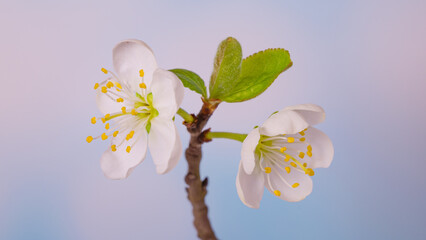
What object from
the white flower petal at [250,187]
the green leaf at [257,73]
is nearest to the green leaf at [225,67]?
the green leaf at [257,73]

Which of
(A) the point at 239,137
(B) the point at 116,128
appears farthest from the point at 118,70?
(A) the point at 239,137

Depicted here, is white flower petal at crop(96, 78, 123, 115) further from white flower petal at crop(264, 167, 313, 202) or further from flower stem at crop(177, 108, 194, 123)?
white flower petal at crop(264, 167, 313, 202)

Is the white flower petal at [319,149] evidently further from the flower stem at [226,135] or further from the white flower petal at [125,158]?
the white flower petal at [125,158]

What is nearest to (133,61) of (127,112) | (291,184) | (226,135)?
(127,112)

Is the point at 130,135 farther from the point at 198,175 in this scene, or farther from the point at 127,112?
the point at 198,175

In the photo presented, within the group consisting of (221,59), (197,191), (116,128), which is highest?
(221,59)

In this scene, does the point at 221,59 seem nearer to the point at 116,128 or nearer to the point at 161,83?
the point at 161,83
